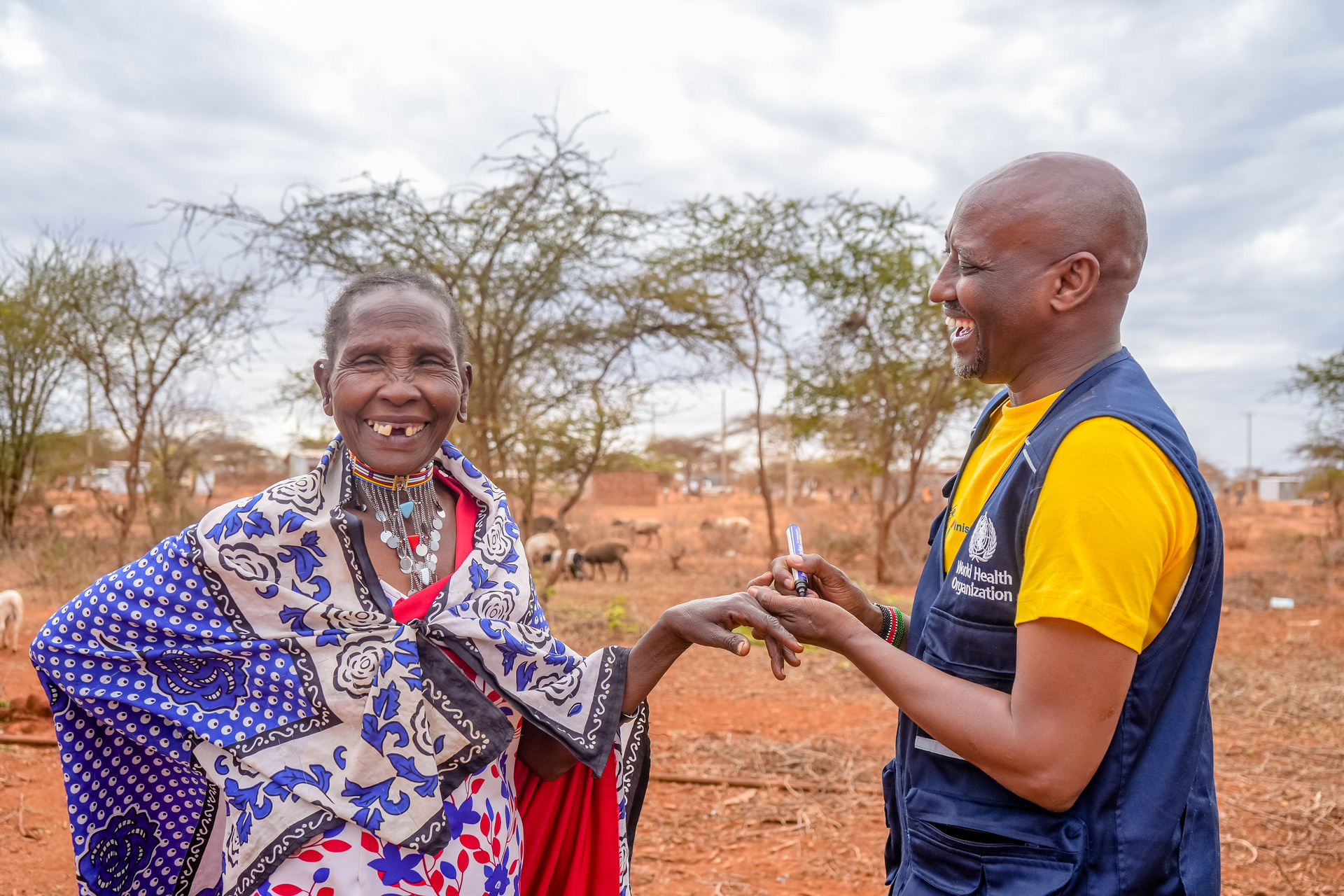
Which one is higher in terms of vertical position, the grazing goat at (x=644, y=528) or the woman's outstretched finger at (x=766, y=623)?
the grazing goat at (x=644, y=528)

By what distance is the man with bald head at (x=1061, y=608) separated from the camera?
1.37 m

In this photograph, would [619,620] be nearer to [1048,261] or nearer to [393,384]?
[393,384]

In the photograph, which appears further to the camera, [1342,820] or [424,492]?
[1342,820]

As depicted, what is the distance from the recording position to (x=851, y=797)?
4984 millimetres

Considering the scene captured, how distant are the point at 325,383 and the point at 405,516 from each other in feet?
1.25

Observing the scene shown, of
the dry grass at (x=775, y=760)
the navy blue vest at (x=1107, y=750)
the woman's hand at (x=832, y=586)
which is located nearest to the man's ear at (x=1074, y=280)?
the navy blue vest at (x=1107, y=750)

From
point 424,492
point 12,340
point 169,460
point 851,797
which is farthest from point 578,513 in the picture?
point 424,492

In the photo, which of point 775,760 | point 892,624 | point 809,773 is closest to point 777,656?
point 892,624

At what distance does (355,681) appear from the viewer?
6.55 ft

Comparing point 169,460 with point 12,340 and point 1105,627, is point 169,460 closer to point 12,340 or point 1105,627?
point 12,340

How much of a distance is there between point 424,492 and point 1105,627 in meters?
1.59

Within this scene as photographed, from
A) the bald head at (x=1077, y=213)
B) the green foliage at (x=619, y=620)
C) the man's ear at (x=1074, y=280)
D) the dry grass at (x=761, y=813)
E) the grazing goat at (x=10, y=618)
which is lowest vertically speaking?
the dry grass at (x=761, y=813)

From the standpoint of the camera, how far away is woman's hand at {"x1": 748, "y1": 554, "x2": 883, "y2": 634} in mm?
2066

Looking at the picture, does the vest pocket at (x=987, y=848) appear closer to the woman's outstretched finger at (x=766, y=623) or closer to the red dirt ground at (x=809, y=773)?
the woman's outstretched finger at (x=766, y=623)
